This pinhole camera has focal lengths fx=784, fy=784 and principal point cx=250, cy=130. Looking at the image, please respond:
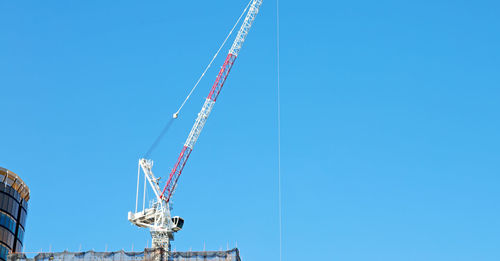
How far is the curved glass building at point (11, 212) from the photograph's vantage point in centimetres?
18280

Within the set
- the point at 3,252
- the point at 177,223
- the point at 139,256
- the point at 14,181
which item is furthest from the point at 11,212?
the point at 139,256

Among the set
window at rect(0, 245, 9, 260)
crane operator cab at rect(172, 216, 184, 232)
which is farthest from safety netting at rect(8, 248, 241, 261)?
window at rect(0, 245, 9, 260)

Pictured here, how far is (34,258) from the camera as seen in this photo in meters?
132

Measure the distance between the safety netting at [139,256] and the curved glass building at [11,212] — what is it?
171 feet

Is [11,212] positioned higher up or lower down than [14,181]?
lower down

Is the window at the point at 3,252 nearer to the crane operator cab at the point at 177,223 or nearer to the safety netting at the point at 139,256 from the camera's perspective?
the crane operator cab at the point at 177,223

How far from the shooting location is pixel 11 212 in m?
187

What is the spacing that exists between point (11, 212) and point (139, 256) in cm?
6594

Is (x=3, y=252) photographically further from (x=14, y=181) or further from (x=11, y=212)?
(x=14, y=181)

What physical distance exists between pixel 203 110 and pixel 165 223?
1111 inches

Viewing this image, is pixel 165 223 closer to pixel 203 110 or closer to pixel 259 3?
pixel 203 110

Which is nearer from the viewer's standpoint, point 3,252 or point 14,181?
point 3,252

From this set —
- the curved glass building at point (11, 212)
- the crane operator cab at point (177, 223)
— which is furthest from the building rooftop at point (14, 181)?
the crane operator cab at point (177, 223)

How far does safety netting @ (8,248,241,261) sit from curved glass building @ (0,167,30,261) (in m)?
52.1
